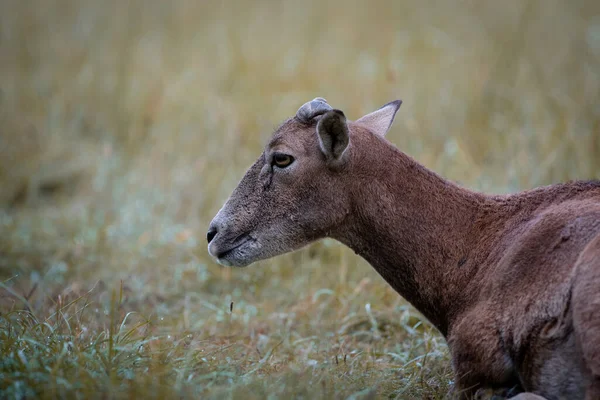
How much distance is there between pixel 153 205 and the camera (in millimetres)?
9328

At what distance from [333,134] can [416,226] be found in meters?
0.76

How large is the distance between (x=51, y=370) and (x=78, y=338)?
31.9 inches

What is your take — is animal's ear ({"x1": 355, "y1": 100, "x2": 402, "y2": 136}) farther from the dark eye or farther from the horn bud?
the dark eye

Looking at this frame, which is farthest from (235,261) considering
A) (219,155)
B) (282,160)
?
(219,155)

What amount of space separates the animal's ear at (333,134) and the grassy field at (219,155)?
1.34m

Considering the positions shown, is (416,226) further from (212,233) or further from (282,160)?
(212,233)

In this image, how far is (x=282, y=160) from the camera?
15.9 feet

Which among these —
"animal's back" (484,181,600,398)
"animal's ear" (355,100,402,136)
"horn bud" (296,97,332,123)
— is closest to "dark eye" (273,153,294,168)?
"horn bud" (296,97,332,123)

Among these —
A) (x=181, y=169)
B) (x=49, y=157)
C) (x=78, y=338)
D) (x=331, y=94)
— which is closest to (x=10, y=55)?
(x=49, y=157)

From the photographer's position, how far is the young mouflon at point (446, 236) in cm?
394

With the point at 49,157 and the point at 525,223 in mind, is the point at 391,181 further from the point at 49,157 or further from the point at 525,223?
the point at 49,157

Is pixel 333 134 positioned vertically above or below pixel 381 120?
below

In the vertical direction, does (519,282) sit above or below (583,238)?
below

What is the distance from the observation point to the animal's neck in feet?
15.1
